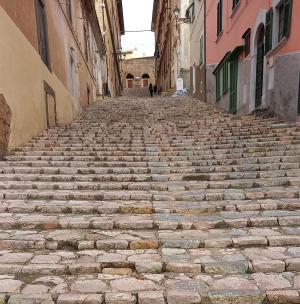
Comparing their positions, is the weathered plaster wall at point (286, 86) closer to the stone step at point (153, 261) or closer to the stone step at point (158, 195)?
the stone step at point (158, 195)

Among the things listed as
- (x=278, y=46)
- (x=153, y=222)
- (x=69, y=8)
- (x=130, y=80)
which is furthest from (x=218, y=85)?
(x=130, y=80)

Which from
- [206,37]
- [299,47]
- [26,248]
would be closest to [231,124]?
[299,47]

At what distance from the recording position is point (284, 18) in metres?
8.00

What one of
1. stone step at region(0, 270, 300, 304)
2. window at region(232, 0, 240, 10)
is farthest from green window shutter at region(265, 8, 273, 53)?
stone step at region(0, 270, 300, 304)

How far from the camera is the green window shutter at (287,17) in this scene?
7629 mm

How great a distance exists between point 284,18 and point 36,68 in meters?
6.16

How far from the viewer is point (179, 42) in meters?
23.4

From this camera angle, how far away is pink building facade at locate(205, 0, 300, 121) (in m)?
7.72

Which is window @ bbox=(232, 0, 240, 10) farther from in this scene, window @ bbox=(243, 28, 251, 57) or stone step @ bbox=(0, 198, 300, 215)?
stone step @ bbox=(0, 198, 300, 215)

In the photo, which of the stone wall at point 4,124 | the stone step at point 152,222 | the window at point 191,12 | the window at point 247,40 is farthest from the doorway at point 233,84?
the window at point 191,12

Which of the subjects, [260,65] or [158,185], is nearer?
[158,185]

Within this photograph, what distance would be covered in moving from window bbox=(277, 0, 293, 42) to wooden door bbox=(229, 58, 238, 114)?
346 centimetres

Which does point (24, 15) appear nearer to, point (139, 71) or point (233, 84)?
point (233, 84)

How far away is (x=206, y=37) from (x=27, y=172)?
13.8 m
